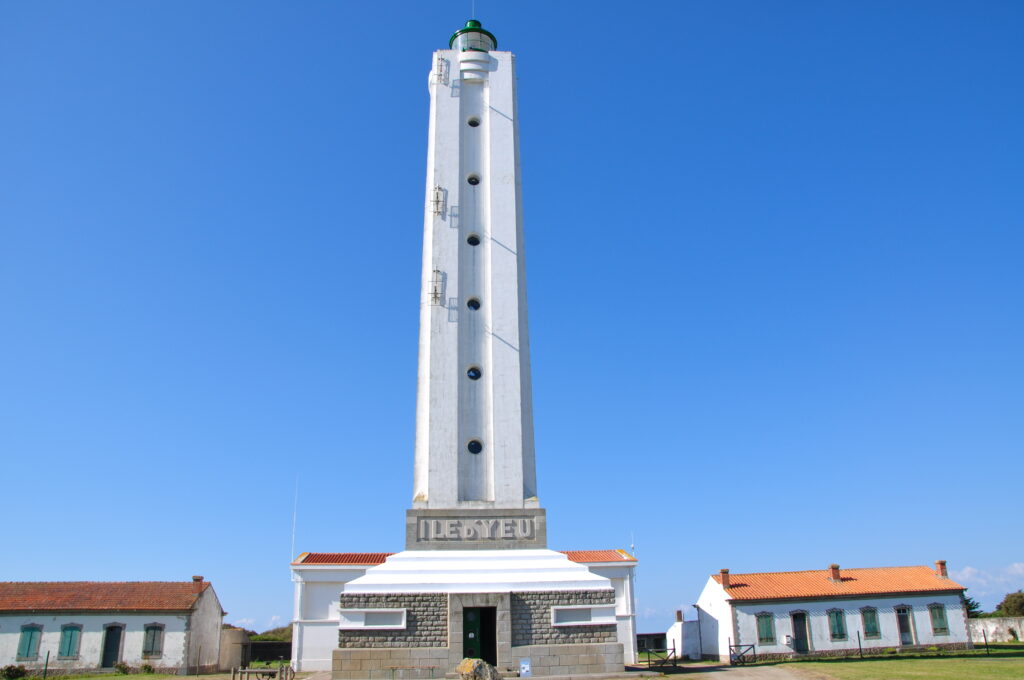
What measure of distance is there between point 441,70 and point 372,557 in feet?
62.8

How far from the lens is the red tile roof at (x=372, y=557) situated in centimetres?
3011

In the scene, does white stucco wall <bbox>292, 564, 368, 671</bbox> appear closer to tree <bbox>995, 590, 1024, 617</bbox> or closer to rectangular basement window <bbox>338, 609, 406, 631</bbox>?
rectangular basement window <bbox>338, 609, 406, 631</bbox>

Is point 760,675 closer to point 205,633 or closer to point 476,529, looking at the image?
point 476,529

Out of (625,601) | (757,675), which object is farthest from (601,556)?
(757,675)

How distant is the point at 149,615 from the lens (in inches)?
1166

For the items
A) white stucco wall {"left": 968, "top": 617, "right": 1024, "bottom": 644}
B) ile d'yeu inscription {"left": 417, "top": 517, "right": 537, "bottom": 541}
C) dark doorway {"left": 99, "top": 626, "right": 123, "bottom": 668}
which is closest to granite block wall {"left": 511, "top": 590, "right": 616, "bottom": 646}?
ile d'yeu inscription {"left": 417, "top": 517, "right": 537, "bottom": 541}

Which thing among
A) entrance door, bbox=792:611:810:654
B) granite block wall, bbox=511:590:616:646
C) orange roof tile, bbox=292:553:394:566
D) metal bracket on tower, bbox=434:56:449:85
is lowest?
entrance door, bbox=792:611:810:654

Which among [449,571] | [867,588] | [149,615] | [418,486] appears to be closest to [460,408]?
[418,486]

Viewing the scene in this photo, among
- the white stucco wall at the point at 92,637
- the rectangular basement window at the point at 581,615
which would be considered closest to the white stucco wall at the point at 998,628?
the rectangular basement window at the point at 581,615

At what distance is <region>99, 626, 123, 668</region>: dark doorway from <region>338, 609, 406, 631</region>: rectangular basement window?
16.6 meters

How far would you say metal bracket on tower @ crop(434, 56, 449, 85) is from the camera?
82.0 ft

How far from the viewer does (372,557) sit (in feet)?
103

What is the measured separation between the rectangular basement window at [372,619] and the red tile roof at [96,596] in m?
15.3

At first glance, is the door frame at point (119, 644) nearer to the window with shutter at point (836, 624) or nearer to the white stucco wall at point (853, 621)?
the white stucco wall at point (853, 621)
